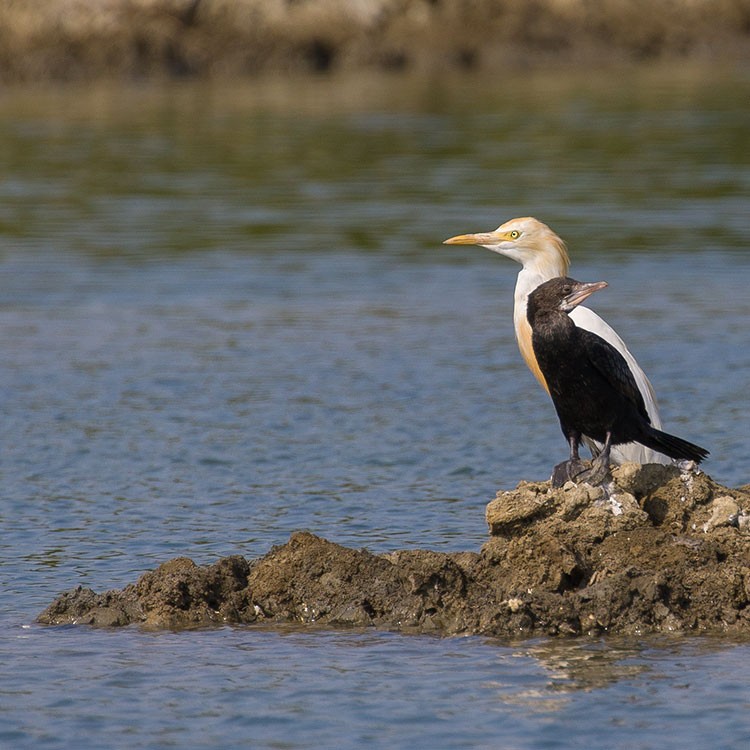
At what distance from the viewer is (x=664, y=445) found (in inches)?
374

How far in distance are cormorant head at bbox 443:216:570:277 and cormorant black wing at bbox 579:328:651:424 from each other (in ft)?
3.59

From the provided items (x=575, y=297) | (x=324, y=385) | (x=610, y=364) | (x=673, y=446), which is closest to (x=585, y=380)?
(x=610, y=364)

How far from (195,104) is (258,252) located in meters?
23.2

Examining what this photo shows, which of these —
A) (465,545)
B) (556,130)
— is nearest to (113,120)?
(556,130)

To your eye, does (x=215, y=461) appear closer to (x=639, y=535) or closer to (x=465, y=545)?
(x=465, y=545)

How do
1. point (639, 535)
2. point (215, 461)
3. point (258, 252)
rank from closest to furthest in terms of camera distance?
point (639, 535) < point (215, 461) < point (258, 252)

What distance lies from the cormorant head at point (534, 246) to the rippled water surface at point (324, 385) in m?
1.95

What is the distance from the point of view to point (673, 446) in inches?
372

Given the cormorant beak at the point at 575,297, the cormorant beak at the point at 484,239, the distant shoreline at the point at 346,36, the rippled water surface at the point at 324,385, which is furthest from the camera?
the distant shoreline at the point at 346,36

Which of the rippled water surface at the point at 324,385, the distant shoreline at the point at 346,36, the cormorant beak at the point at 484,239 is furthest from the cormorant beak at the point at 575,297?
the distant shoreline at the point at 346,36

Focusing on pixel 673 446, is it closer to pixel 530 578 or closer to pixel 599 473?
pixel 599 473

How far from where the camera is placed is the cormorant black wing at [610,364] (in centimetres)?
930

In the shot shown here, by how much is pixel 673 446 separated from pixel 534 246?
166 cm

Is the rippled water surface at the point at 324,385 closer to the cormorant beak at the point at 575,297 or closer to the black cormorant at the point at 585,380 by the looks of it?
the black cormorant at the point at 585,380
